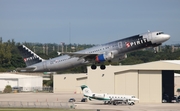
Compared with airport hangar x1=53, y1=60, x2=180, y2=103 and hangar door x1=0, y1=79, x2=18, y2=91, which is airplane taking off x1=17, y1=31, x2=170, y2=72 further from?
hangar door x1=0, y1=79, x2=18, y2=91

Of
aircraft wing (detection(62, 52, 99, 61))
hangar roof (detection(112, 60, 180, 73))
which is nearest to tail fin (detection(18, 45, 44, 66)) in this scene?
aircraft wing (detection(62, 52, 99, 61))

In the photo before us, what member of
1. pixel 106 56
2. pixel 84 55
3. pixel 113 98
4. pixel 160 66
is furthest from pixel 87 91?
pixel 106 56

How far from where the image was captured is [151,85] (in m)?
146

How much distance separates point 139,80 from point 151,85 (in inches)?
131

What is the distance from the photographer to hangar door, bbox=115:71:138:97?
147 metres

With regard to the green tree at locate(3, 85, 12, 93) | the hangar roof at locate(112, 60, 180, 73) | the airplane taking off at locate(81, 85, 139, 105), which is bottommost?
the airplane taking off at locate(81, 85, 139, 105)

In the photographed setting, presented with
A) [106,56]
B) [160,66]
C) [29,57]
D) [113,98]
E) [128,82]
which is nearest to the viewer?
[106,56]

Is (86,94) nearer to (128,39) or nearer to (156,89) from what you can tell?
(156,89)

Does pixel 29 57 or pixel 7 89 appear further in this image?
pixel 7 89

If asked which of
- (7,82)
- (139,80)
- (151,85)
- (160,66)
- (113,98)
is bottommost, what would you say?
(113,98)

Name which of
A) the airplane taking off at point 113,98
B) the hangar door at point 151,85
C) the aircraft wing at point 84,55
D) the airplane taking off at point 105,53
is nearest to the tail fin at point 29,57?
the airplane taking off at point 105,53

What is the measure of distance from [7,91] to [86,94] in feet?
159

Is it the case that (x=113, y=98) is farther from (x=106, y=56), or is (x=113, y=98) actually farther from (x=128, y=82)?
(x=106, y=56)

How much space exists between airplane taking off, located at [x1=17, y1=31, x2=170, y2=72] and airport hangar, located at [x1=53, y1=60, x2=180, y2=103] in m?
43.7
